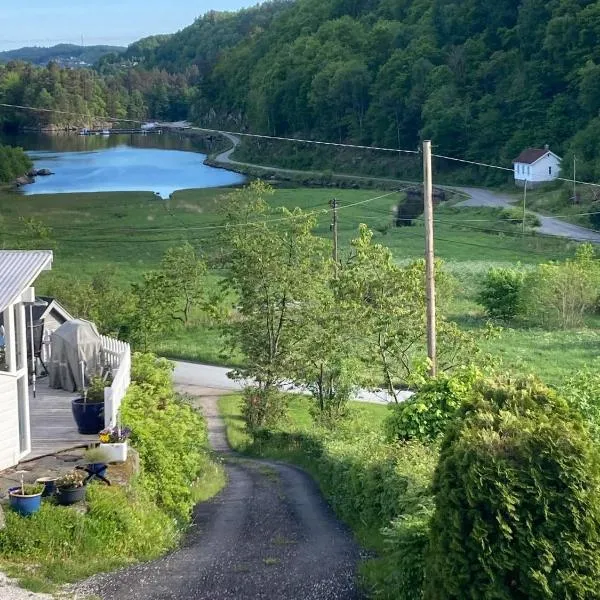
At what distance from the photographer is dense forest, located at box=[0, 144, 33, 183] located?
8894 centimetres

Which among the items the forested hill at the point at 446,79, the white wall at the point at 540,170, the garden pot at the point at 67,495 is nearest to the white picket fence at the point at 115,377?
the garden pot at the point at 67,495

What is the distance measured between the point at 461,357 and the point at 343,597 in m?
10.7

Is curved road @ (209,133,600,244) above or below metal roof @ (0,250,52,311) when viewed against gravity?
below

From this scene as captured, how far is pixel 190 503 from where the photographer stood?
13586 millimetres

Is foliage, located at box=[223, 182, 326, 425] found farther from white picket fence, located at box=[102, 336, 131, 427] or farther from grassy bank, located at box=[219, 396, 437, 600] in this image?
white picket fence, located at box=[102, 336, 131, 427]

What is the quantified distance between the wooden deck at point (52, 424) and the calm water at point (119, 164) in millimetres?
65023

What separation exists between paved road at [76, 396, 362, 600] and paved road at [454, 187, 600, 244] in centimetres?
4776

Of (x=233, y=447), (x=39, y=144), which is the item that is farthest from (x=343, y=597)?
(x=39, y=144)

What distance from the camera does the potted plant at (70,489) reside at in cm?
1056

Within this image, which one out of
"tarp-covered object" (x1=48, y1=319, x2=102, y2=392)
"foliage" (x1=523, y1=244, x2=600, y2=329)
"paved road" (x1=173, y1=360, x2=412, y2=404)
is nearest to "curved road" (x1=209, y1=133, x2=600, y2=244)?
"foliage" (x1=523, y1=244, x2=600, y2=329)

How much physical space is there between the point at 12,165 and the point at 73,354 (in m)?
80.0

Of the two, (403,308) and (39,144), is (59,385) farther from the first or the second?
(39,144)

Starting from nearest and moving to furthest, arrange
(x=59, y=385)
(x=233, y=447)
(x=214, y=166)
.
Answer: (x=59, y=385), (x=233, y=447), (x=214, y=166)

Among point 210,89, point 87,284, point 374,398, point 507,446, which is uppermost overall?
point 210,89
